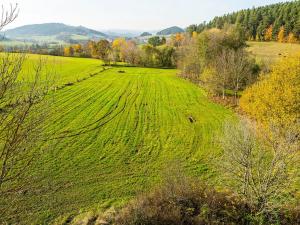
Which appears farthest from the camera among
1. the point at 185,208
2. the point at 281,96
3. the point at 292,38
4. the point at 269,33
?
the point at 269,33

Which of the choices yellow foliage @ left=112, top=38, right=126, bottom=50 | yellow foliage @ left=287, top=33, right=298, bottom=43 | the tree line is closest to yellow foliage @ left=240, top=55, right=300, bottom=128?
yellow foliage @ left=287, top=33, right=298, bottom=43

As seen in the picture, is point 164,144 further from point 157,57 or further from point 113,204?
point 157,57

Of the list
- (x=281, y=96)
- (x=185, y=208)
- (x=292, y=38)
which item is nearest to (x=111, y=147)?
(x=185, y=208)

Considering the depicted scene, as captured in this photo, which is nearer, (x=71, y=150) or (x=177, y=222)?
(x=177, y=222)

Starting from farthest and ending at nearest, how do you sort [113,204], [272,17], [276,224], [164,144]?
[272,17]
[164,144]
[113,204]
[276,224]

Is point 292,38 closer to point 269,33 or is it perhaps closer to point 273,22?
point 269,33

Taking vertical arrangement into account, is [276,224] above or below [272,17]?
below

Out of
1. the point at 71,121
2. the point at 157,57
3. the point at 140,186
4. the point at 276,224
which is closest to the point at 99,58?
the point at 157,57
